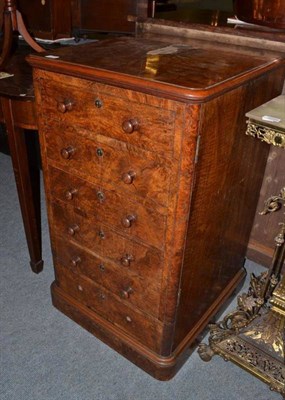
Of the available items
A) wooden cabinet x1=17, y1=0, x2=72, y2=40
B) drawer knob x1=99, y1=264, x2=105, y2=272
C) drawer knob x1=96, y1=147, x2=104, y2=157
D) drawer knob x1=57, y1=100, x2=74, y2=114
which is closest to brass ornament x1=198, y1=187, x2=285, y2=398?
drawer knob x1=99, y1=264, x2=105, y2=272

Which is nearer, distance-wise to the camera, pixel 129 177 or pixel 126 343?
pixel 129 177

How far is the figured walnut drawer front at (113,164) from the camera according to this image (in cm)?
117

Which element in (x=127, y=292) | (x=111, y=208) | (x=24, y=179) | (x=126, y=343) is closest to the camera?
(x=111, y=208)

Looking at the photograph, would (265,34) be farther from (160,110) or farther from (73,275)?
(73,275)

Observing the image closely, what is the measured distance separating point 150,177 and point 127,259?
354mm

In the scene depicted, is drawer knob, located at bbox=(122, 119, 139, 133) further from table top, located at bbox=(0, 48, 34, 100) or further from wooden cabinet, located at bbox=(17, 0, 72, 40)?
wooden cabinet, located at bbox=(17, 0, 72, 40)

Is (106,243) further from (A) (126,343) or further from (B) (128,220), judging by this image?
(A) (126,343)

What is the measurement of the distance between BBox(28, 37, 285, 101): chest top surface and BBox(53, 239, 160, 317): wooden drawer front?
0.68 metres

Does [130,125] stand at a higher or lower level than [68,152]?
higher

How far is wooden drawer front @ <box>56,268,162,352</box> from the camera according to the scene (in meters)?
1.50

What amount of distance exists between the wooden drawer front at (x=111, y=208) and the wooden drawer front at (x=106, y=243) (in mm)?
39

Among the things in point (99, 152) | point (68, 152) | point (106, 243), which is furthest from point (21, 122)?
point (106, 243)

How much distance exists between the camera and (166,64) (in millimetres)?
1213

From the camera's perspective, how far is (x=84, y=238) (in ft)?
5.06
